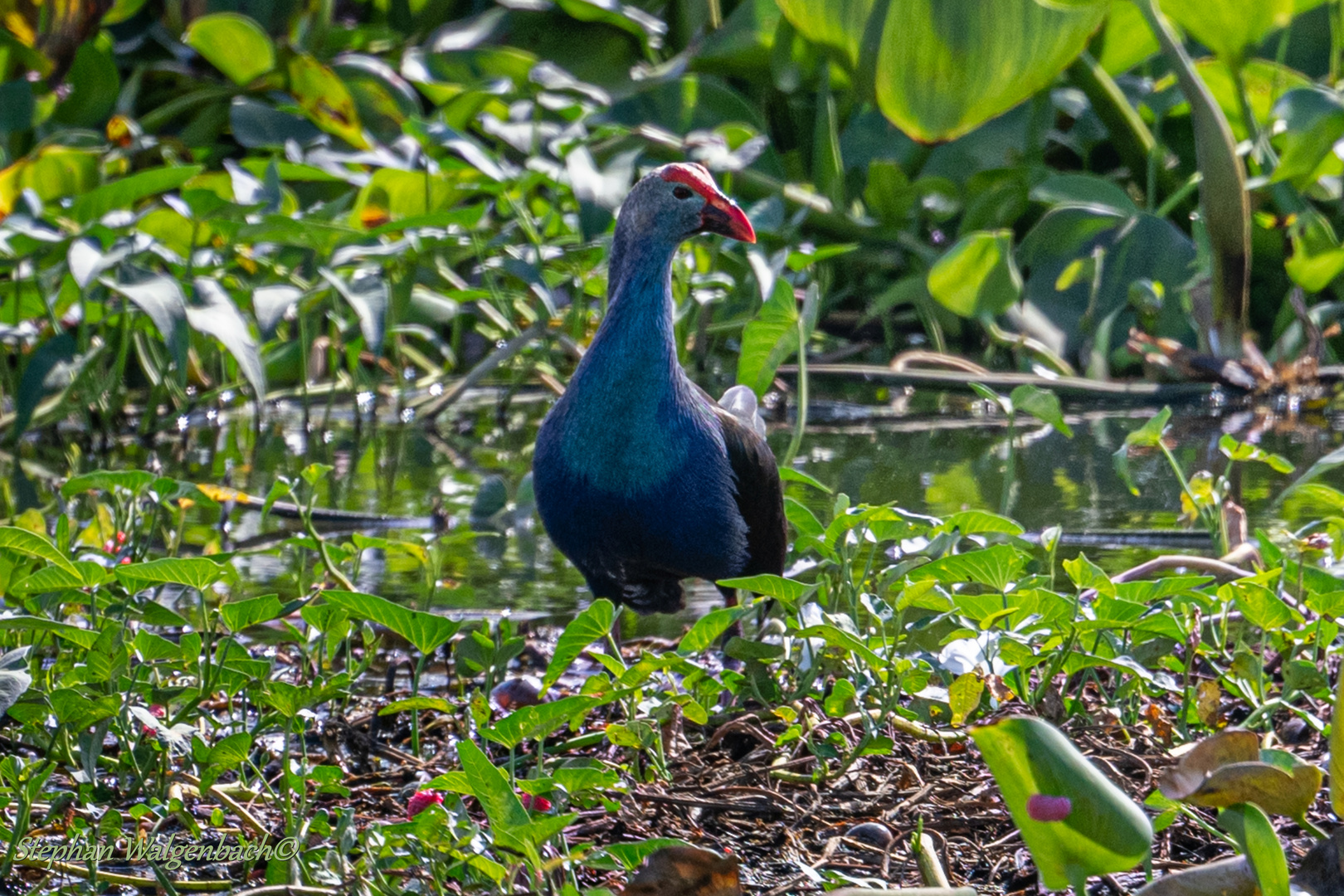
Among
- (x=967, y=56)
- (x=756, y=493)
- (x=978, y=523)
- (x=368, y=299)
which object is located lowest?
(x=368, y=299)

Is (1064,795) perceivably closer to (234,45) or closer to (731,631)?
(731,631)

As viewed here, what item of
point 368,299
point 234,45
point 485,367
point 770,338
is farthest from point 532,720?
point 234,45

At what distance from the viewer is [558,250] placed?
3.97 m

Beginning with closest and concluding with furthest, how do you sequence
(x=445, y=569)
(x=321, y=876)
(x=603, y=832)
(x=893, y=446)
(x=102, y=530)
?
1. (x=321, y=876)
2. (x=603, y=832)
3. (x=102, y=530)
4. (x=445, y=569)
5. (x=893, y=446)

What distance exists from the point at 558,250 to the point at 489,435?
1.82 ft

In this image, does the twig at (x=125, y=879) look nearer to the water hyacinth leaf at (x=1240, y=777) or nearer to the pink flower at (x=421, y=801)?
the pink flower at (x=421, y=801)

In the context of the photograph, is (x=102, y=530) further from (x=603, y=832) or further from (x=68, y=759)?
(x=603, y=832)

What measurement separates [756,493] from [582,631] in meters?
0.65

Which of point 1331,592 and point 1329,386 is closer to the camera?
point 1331,592

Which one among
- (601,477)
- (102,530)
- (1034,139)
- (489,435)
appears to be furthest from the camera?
(1034,139)

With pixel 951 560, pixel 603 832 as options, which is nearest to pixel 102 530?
pixel 603 832

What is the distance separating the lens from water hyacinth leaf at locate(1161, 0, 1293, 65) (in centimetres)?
373

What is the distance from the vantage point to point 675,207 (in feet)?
6.92

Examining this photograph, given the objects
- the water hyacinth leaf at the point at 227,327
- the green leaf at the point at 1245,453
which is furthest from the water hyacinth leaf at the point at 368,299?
the green leaf at the point at 1245,453
